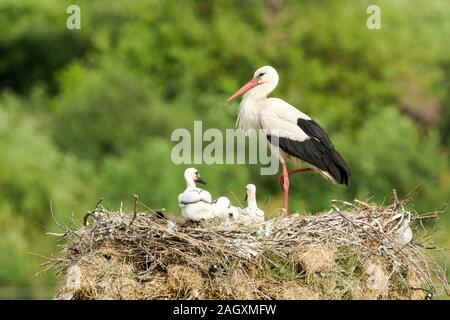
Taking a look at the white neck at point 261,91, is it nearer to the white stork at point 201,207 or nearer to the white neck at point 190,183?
the white neck at point 190,183

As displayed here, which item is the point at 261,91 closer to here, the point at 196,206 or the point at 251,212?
the point at 251,212

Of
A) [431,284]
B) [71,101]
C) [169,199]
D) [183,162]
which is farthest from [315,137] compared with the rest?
[71,101]

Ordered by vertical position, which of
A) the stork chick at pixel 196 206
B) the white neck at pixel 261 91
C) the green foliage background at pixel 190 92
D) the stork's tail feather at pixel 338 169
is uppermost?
the green foliage background at pixel 190 92

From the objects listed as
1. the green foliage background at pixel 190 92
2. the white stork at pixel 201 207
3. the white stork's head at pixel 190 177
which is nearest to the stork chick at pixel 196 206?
the white stork at pixel 201 207

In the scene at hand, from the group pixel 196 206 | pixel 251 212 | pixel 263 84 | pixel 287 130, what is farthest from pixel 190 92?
pixel 196 206

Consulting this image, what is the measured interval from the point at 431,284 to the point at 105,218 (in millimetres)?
2437

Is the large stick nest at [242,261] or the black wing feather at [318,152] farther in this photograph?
the black wing feather at [318,152]

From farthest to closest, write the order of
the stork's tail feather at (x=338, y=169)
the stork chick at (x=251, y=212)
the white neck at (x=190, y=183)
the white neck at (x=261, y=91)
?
the white neck at (x=261, y=91) < the stork's tail feather at (x=338, y=169) < the white neck at (x=190, y=183) < the stork chick at (x=251, y=212)

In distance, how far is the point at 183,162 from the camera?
27.8m

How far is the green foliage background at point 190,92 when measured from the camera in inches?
1058

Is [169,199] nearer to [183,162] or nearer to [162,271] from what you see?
[183,162]

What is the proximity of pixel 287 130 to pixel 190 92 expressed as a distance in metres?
26.3

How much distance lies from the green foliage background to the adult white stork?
12205mm

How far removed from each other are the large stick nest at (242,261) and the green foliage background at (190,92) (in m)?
14.0
